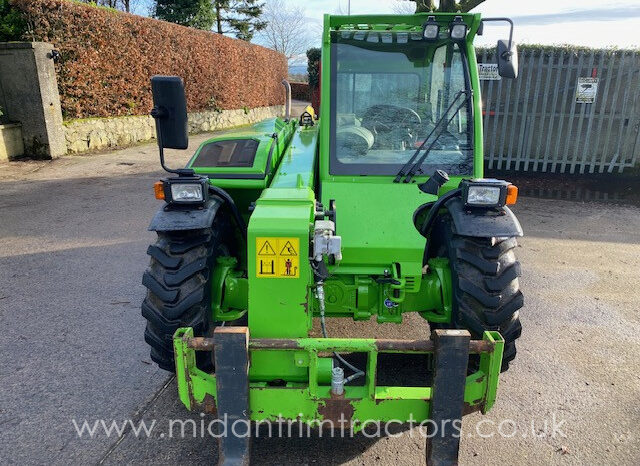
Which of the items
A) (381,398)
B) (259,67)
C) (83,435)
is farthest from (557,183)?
(259,67)

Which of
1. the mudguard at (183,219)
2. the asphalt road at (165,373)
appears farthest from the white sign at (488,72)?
the mudguard at (183,219)

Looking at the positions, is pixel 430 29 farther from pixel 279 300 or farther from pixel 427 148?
pixel 279 300

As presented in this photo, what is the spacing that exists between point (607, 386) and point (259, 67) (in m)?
20.6

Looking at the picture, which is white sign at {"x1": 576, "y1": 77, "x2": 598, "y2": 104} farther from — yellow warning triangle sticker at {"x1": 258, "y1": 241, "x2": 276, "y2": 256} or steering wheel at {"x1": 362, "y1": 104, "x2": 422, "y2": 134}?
yellow warning triangle sticker at {"x1": 258, "y1": 241, "x2": 276, "y2": 256}

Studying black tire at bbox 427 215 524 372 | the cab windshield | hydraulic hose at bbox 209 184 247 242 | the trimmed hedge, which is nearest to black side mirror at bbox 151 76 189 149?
hydraulic hose at bbox 209 184 247 242

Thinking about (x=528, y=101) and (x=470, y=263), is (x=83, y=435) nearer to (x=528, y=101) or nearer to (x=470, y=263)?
(x=470, y=263)

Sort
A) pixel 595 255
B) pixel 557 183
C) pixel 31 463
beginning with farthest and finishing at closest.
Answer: pixel 557 183 < pixel 595 255 < pixel 31 463

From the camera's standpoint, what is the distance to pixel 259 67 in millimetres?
21828

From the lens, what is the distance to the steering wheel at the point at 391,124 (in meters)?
3.74

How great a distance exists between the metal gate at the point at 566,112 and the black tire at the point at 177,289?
860cm

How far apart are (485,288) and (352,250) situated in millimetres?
812

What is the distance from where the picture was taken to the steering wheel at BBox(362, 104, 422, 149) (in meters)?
3.74

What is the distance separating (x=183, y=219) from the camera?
2938mm

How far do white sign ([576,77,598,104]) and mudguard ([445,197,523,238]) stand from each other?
26.6 feet
